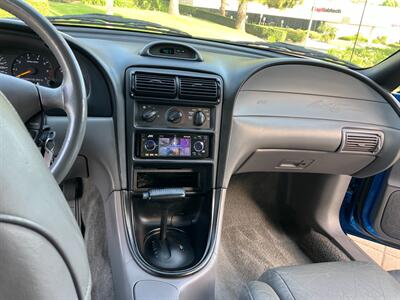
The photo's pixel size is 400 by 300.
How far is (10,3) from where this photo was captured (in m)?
0.79

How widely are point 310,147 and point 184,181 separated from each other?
59 centimetres

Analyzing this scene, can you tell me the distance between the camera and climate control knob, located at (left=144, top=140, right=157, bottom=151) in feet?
4.95

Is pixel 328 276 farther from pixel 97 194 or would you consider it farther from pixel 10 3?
pixel 97 194

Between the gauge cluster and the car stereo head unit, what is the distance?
38cm

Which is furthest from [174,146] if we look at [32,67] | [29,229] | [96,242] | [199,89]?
[29,229]

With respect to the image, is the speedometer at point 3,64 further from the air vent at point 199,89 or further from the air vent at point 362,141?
the air vent at point 362,141

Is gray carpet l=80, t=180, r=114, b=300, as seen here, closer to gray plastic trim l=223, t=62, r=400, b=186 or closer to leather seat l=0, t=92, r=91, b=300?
gray plastic trim l=223, t=62, r=400, b=186

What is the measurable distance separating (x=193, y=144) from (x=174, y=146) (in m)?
0.08

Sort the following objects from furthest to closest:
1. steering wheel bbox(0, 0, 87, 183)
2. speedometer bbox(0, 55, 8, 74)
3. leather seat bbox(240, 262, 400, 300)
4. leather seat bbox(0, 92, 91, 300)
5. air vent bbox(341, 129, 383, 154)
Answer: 1. air vent bbox(341, 129, 383, 154)
2. speedometer bbox(0, 55, 8, 74)
3. leather seat bbox(240, 262, 400, 300)
4. steering wheel bbox(0, 0, 87, 183)
5. leather seat bbox(0, 92, 91, 300)

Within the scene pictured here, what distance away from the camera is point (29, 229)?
17.5 inches

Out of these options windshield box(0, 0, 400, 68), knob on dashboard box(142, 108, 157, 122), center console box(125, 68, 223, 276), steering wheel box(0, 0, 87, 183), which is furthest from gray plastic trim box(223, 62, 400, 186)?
steering wheel box(0, 0, 87, 183)

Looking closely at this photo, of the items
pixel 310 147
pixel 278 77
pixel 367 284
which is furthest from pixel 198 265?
pixel 278 77

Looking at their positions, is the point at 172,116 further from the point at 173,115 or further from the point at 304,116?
the point at 304,116

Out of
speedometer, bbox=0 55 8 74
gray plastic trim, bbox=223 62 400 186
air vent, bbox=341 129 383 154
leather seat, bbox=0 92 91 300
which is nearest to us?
leather seat, bbox=0 92 91 300
